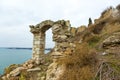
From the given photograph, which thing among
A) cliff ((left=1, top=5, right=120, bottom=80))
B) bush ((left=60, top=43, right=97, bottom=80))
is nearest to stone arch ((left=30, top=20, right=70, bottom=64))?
cliff ((left=1, top=5, right=120, bottom=80))

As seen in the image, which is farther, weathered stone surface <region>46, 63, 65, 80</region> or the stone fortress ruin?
the stone fortress ruin

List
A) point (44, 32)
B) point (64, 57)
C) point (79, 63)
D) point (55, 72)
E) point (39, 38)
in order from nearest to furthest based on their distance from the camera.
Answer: point (79, 63), point (55, 72), point (64, 57), point (39, 38), point (44, 32)

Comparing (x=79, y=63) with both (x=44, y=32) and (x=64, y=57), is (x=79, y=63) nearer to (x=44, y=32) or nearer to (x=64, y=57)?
(x=64, y=57)

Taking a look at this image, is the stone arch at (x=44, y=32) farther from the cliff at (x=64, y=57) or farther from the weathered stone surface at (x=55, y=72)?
the weathered stone surface at (x=55, y=72)

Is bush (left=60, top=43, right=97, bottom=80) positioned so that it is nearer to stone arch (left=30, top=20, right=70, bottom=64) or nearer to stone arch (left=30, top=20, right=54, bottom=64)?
stone arch (left=30, top=20, right=70, bottom=64)

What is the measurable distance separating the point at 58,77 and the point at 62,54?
1951 millimetres

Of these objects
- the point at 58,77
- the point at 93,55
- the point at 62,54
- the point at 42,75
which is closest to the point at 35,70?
the point at 42,75

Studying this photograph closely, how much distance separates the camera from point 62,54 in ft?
40.0

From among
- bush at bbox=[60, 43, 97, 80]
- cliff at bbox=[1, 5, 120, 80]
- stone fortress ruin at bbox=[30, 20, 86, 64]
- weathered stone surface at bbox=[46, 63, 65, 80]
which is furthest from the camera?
stone fortress ruin at bbox=[30, 20, 86, 64]

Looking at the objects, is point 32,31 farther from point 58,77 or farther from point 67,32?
point 58,77

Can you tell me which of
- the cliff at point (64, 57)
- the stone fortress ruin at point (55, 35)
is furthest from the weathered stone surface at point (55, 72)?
the stone fortress ruin at point (55, 35)

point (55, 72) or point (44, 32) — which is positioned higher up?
point (44, 32)

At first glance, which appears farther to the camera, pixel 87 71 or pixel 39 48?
pixel 39 48

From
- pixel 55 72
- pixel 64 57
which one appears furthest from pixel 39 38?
pixel 55 72
